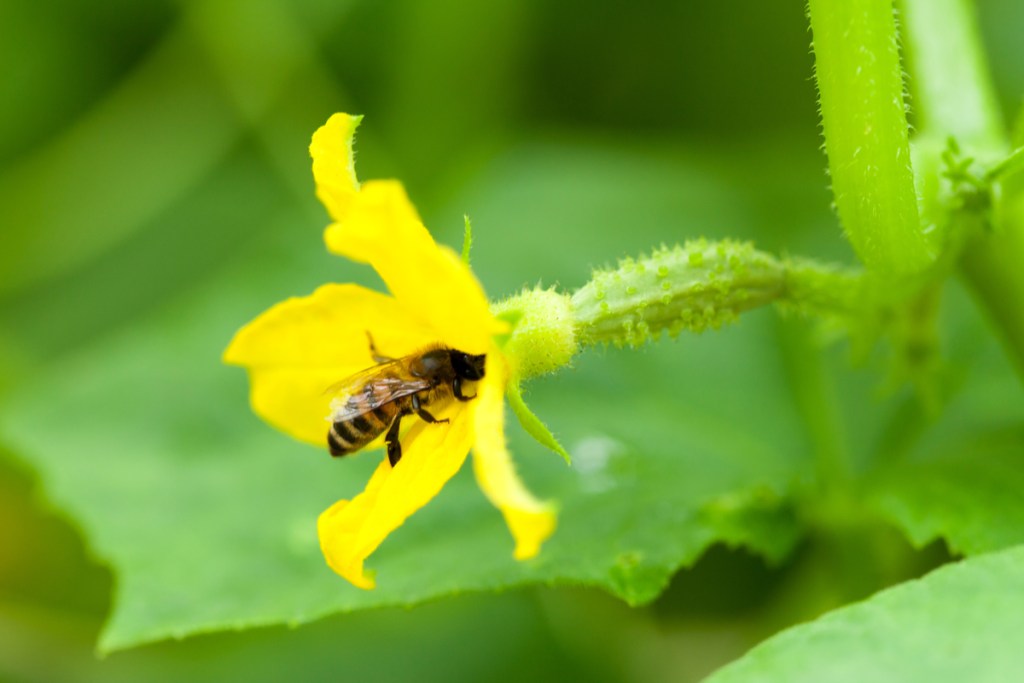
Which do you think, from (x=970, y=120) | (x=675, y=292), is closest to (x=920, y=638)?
(x=675, y=292)

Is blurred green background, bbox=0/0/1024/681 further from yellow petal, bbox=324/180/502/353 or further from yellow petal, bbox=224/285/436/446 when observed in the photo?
yellow petal, bbox=324/180/502/353

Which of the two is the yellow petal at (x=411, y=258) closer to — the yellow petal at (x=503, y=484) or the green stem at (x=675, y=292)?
the yellow petal at (x=503, y=484)

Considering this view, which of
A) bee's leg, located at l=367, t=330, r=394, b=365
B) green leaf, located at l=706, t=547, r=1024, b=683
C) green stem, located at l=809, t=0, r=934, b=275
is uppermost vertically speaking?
green stem, located at l=809, t=0, r=934, b=275

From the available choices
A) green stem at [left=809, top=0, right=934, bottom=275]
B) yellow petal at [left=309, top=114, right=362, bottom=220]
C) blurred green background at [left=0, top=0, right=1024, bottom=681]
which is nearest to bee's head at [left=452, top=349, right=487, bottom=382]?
yellow petal at [left=309, top=114, right=362, bottom=220]

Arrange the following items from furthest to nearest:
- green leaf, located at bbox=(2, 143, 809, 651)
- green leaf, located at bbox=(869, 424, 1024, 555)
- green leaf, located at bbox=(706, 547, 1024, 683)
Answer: green leaf, located at bbox=(2, 143, 809, 651) < green leaf, located at bbox=(869, 424, 1024, 555) < green leaf, located at bbox=(706, 547, 1024, 683)

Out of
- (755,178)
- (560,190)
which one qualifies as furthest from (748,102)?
(560,190)

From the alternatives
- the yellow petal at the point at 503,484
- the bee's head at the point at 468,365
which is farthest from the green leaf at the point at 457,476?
the yellow petal at the point at 503,484

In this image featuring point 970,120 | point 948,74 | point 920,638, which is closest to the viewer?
point 920,638

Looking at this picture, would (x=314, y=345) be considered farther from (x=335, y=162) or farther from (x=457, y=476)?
(x=457, y=476)

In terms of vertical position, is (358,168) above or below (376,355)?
above
